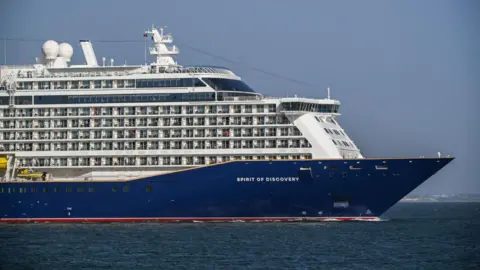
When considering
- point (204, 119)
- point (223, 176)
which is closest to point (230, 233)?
point (223, 176)

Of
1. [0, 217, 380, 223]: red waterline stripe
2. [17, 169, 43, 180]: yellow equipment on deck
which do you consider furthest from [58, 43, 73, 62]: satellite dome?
[0, 217, 380, 223]: red waterline stripe

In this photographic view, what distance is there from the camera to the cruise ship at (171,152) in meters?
62.5

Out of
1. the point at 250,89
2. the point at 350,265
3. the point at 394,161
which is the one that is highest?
the point at 250,89

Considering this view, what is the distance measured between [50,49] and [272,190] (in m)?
18.6

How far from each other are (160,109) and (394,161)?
14712mm

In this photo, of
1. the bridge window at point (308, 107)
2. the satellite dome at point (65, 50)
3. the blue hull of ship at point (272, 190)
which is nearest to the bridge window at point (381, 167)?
the blue hull of ship at point (272, 190)

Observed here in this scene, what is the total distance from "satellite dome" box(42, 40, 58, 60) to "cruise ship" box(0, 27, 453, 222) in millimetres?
93

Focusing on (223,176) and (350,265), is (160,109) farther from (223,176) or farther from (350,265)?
(350,265)

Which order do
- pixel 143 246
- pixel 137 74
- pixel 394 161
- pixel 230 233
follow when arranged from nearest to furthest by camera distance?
pixel 143 246
pixel 230 233
pixel 394 161
pixel 137 74

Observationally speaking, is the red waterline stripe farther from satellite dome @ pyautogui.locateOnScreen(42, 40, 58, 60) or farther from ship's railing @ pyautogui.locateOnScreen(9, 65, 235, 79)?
satellite dome @ pyautogui.locateOnScreen(42, 40, 58, 60)

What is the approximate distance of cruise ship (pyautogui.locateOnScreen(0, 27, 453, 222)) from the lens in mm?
62531

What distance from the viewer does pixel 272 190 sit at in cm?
6250

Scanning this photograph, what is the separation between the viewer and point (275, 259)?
45.3 metres

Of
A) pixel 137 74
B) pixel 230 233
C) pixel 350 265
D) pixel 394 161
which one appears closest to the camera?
pixel 350 265
